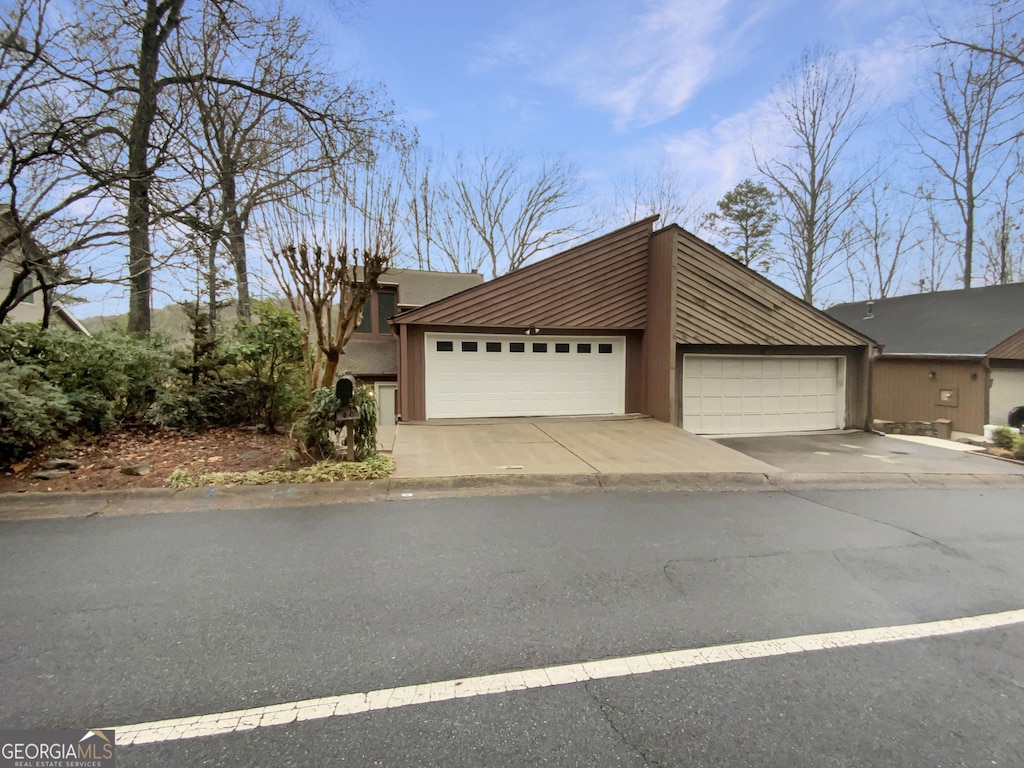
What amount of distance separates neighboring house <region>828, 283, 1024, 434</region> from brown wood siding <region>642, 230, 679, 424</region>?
813cm

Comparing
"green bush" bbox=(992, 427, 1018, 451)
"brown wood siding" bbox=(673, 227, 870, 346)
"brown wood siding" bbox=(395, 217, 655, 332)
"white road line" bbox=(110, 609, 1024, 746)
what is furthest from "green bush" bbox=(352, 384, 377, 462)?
"green bush" bbox=(992, 427, 1018, 451)

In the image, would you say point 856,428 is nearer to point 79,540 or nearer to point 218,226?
point 79,540

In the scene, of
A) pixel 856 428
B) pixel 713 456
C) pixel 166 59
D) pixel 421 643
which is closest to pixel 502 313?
pixel 713 456

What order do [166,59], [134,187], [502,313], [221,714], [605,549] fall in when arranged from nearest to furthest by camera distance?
[221,714]
[605,549]
[134,187]
[502,313]
[166,59]

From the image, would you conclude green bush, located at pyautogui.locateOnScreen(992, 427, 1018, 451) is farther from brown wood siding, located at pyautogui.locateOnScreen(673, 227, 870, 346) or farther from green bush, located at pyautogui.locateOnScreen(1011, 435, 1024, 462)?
brown wood siding, located at pyautogui.locateOnScreen(673, 227, 870, 346)

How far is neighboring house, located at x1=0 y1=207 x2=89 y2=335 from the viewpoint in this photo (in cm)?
707

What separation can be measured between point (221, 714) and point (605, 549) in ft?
9.52

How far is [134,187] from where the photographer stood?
8508 mm

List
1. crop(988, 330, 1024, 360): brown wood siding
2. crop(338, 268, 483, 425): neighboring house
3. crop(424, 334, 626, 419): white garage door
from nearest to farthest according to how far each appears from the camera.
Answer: crop(424, 334, 626, 419): white garage door → crop(338, 268, 483, 425): neighboring house → crop(988, 330, 1024, 360): brown wood siding

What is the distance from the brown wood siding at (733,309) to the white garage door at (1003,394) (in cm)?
733

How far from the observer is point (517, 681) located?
2395 mm

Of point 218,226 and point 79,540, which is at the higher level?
point 218,226

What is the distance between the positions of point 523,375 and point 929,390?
15.1m

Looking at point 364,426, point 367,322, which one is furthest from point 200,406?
point 367,322
